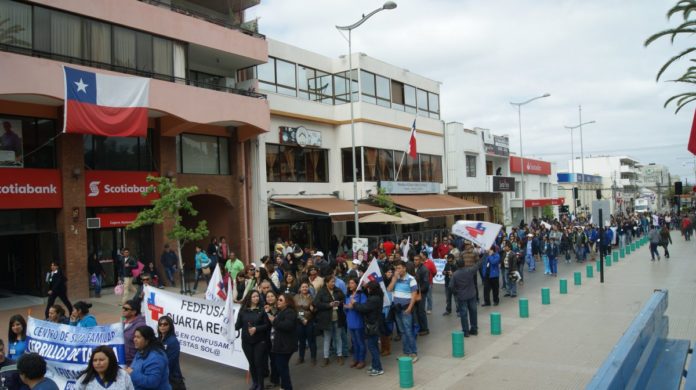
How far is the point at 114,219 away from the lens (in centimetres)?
1877

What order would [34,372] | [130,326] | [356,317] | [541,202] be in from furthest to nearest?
[541,202] → [356,317] → [130,326] → [34,372]

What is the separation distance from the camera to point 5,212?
54.7 ft

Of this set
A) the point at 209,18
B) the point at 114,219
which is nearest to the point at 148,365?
the point at 114,219

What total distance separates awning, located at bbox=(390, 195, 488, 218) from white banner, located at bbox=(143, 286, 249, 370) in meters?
20.2

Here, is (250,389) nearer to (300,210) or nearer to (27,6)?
(27,6)

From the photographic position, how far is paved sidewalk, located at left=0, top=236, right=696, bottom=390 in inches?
342

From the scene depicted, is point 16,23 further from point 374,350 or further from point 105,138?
point 374,350

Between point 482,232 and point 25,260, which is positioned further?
point 25,260

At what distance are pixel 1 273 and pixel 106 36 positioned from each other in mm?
9045

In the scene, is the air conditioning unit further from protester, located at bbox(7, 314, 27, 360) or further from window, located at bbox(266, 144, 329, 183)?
protester, located at bbox(7, 314, 27, 360)

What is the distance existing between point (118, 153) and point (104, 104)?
3.16 m

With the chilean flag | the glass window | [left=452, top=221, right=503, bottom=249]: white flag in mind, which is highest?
the glass window

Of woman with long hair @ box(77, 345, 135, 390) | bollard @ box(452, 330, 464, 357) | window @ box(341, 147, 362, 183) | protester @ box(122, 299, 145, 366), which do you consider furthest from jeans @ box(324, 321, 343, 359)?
window @ box(341, 147, 362, 183)

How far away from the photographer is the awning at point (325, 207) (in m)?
25.0
